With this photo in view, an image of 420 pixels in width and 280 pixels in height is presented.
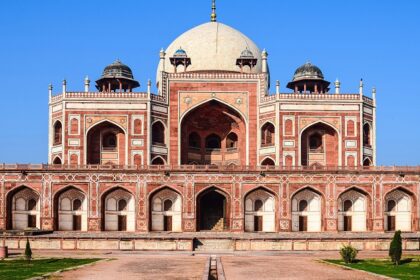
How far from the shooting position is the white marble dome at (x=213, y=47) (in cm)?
5625

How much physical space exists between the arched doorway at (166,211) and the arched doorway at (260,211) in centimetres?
424

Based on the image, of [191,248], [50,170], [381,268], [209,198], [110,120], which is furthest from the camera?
[110,120]

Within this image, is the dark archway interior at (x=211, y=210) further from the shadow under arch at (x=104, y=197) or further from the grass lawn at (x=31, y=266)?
the grass lawn at (x=31, y=266)

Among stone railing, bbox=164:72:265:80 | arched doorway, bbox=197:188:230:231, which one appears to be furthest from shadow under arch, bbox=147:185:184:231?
stone railing, bbox=164:72:265:80

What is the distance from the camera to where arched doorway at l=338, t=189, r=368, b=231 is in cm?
4484

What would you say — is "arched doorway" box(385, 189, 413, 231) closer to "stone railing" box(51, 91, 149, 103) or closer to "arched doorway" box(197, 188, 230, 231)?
"arched doorway" box(197, 188, 230, 231)

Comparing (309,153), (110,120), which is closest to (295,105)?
(309,153)

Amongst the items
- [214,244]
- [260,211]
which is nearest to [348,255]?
[214,244]

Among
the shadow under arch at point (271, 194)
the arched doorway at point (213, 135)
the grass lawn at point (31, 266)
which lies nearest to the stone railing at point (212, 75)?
the arched doorway at point (213, 135)

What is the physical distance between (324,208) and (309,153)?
729cm

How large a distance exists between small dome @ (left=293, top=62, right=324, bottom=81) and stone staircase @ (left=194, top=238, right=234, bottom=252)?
1970 cm

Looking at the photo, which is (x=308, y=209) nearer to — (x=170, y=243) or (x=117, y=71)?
(x=170, y=243)

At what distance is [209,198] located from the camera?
46.8 m

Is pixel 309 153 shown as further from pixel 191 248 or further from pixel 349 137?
pixel 191 248
